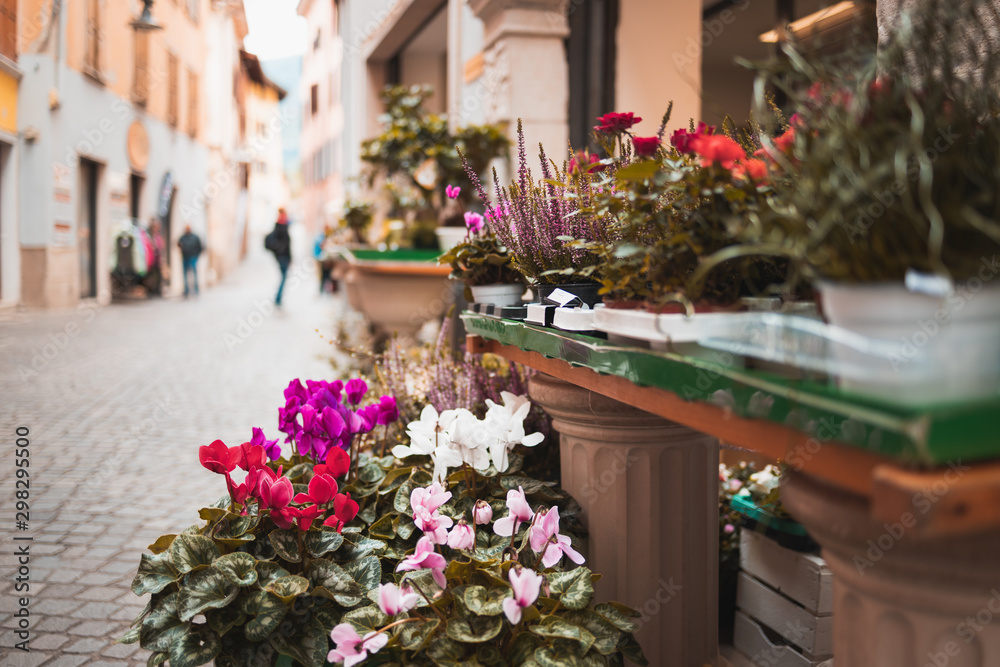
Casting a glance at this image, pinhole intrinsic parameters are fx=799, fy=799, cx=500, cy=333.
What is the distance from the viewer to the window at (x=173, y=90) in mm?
18545

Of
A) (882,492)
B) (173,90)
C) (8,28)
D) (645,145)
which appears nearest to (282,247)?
(8,28)

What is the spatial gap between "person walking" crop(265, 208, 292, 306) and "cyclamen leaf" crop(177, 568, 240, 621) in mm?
13191

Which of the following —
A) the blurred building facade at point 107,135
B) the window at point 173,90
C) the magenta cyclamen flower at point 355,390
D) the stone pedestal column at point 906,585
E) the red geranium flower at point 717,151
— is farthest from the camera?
the window at point 173,90

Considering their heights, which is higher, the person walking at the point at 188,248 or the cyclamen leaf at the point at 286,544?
the person walking at the point at 188,248

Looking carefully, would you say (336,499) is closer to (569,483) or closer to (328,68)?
(569,483)

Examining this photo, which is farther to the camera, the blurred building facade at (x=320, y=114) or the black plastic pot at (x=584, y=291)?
the blurred building facade at (x=320, y=114)

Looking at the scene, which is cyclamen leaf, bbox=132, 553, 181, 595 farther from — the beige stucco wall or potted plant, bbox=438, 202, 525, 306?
the beige stucco wall

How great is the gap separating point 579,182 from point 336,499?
100 centimetres

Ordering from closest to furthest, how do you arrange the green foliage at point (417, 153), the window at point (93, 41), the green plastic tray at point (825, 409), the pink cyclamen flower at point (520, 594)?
the green plastic tray at point (825, 409), the pink cyclamen flower at point (520, 594), the green foliage at point (417, 153), the window at point (93, 41)

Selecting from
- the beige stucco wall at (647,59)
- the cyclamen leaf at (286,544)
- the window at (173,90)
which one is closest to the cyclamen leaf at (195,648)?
the cyclamen leaf at (286,544)

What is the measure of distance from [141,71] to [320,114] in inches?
339

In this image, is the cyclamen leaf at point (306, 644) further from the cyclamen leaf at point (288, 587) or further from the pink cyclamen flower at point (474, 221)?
the pink cyclamen flower at point (474, 221)

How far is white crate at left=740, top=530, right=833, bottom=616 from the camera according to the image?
2039 mm

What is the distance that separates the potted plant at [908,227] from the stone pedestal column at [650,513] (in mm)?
1023
